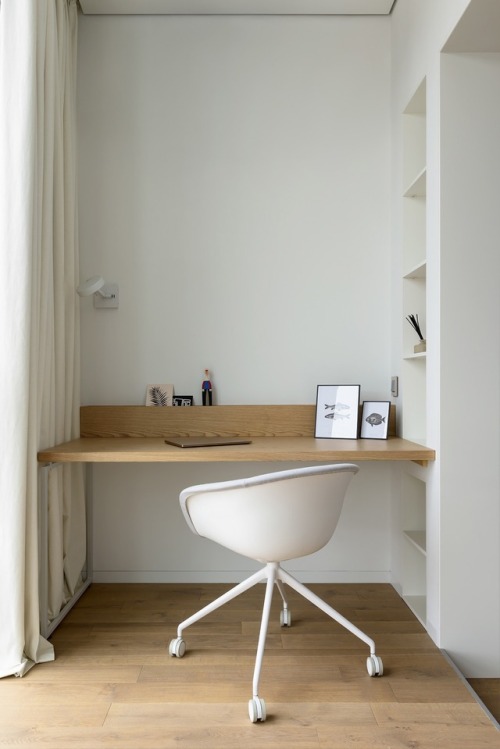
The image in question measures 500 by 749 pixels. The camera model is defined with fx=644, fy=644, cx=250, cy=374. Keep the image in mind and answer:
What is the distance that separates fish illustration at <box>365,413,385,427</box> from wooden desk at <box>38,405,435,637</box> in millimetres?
90

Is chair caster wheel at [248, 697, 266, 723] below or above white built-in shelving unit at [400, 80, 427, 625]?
below

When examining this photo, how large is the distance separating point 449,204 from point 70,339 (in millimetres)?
1617

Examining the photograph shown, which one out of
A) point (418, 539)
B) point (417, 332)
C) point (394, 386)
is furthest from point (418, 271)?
point (418, 539)

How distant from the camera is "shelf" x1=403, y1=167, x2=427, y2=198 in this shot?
8.40ft

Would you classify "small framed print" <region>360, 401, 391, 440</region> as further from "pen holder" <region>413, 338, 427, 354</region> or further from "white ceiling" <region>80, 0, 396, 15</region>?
"white ceiling" <region>80, 0, 396, 15</region>

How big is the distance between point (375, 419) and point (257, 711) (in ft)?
4.54

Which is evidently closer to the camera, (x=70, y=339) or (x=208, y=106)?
(x=70, y=339)

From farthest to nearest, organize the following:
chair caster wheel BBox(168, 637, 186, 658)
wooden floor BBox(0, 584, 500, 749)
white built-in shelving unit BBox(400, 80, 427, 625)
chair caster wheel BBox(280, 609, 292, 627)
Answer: white built-in shelving unit BBox(400, 80, 427, 625)
chair caster wheel BBox(280, 609, 292, 627)
chair caster wheel BBox(168, 637, 186, 658)
wooden floor BBox(0, 584, 500, 749)

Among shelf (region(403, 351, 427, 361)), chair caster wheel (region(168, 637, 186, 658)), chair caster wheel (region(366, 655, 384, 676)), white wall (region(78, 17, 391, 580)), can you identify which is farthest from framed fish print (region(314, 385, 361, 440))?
chair caster wheel (region(168, 637, 186, 658))

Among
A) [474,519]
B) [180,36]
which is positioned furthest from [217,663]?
[180,36]

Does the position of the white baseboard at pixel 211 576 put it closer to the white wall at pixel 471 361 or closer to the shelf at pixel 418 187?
the white wall at pixel 471 361

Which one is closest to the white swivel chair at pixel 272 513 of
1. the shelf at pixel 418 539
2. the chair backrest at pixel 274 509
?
the chair backrest at pixel 274 509

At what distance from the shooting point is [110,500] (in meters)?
3.03

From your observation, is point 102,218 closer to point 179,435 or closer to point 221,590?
point 179,435
